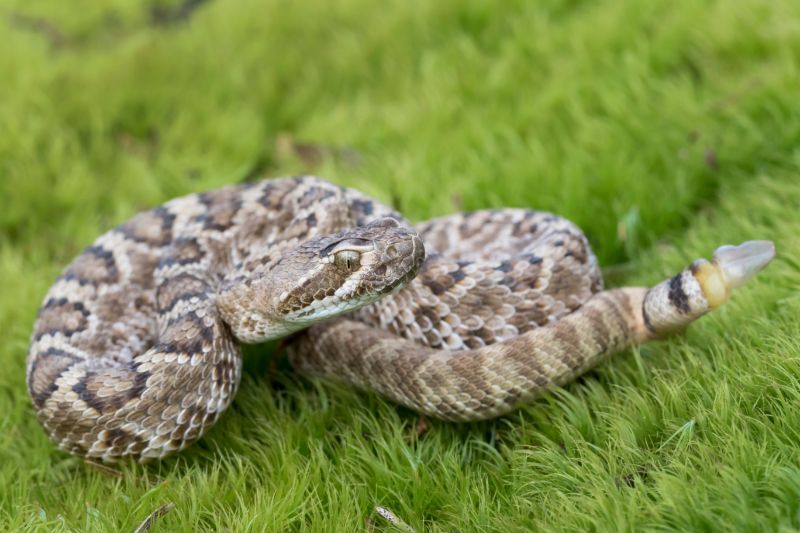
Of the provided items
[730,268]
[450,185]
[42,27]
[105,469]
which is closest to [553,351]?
[730,268]

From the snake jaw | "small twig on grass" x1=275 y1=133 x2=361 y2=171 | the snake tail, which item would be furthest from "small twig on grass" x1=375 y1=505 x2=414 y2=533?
"small twig on grass" x1=275 y1=133 x2=361 y2=171

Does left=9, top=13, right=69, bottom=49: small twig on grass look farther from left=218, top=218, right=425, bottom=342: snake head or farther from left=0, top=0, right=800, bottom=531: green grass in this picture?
left=218, top=218, right=425, bottom=342: snake head

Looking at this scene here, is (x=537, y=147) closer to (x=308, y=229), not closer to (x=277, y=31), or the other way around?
(x=308, y=229)

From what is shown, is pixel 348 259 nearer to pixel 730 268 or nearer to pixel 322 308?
pixel 322 308

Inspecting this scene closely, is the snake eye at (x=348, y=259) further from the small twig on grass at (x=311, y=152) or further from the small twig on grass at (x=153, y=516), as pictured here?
the small twig on grass at (x=311, y=152)

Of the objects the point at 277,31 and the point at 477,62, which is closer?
the point at 477,62

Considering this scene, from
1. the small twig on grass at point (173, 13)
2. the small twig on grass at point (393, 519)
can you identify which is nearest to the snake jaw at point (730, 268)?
the small twig on grass at point (393, 519)

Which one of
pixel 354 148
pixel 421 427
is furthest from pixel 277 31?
pixel 421 427
